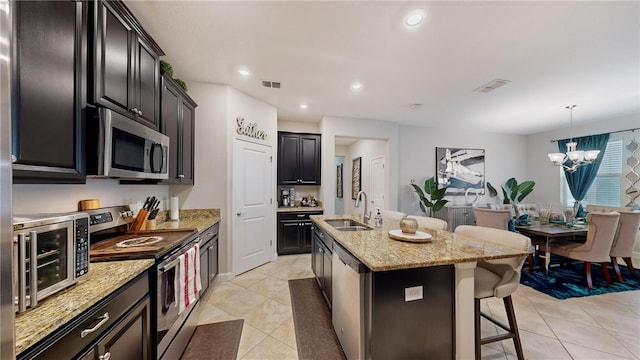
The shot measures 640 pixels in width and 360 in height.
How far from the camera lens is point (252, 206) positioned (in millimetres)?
3484

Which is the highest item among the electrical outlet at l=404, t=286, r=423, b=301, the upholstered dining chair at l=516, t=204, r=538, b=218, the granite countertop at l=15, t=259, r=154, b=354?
the granite countertop at l=15, t=259, r=154, b=354

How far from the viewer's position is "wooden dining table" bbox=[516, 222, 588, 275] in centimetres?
296

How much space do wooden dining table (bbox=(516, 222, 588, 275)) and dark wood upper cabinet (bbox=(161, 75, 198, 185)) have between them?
475 centimetres

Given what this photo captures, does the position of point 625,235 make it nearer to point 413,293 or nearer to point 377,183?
point 377,183

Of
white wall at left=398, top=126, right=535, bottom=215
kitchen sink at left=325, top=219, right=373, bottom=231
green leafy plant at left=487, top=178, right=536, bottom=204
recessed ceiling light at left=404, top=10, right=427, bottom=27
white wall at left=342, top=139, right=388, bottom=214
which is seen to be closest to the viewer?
recessed ceiling light at left=404, top=10, right=427, bottom=27

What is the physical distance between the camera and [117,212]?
6.28 ft

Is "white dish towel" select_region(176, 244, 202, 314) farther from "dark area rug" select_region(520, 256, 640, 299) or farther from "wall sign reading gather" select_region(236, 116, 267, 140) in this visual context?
"dark area rug" select_region(520, 256, 640, 299)

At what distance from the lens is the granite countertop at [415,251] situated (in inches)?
51.3

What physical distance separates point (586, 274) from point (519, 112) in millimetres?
2812

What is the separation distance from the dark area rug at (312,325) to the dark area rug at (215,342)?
0.55 metres

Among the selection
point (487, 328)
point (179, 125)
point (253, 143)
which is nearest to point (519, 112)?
point (487, 328)

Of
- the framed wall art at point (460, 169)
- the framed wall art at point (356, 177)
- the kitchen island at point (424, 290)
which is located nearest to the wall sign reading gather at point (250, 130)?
the kitchen island at point (424, 290)

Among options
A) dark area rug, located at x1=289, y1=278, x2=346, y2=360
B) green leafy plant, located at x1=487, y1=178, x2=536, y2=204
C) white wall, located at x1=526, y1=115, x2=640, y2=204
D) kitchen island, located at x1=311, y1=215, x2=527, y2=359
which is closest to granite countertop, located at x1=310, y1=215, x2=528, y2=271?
kitchen island, located at x1=311, y1=215, x2=527, y2=359

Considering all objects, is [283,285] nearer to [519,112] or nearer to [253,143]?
[253,143]
